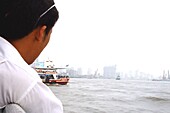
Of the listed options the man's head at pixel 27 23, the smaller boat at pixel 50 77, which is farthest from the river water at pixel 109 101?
the man's head at pixel 27 23

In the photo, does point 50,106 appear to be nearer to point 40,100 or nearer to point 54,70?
point 40,100

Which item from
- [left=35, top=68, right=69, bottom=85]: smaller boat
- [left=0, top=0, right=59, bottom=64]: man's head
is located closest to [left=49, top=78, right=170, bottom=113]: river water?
[left=35, top=68, right=69, bottom=85]: smaller boat

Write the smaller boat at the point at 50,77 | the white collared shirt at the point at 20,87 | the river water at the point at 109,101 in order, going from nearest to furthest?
the white collared shirt at the point at 20,87 → the river water at the point at 109,101 → the smaller boat at the point at 50,77

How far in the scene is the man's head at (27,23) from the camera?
64 centimetres

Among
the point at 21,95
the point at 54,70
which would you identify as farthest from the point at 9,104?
the point at 54,70

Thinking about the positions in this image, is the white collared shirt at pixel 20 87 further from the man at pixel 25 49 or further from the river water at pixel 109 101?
the river water at pixel 109 101

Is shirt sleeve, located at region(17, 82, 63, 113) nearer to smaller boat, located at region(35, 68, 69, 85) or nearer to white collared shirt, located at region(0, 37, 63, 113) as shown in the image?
white collared shirt, located at region(0, 37, 63, 113)

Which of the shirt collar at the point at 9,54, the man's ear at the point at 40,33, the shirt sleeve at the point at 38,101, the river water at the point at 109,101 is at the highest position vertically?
the man's ear at the point at 40,33

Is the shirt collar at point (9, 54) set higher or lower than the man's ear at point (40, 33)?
lower

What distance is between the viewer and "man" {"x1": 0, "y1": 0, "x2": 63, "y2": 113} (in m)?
0.55

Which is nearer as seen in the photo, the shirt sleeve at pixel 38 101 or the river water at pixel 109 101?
the shirt sleeve at pixel 38 101

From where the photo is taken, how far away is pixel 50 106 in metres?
0.58

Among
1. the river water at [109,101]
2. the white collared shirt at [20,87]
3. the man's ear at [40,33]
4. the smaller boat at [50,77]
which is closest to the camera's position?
the white collared shirt at [20,87]

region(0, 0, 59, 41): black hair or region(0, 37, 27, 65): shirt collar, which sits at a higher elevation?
region(0, 0, 59, 41): black hair
